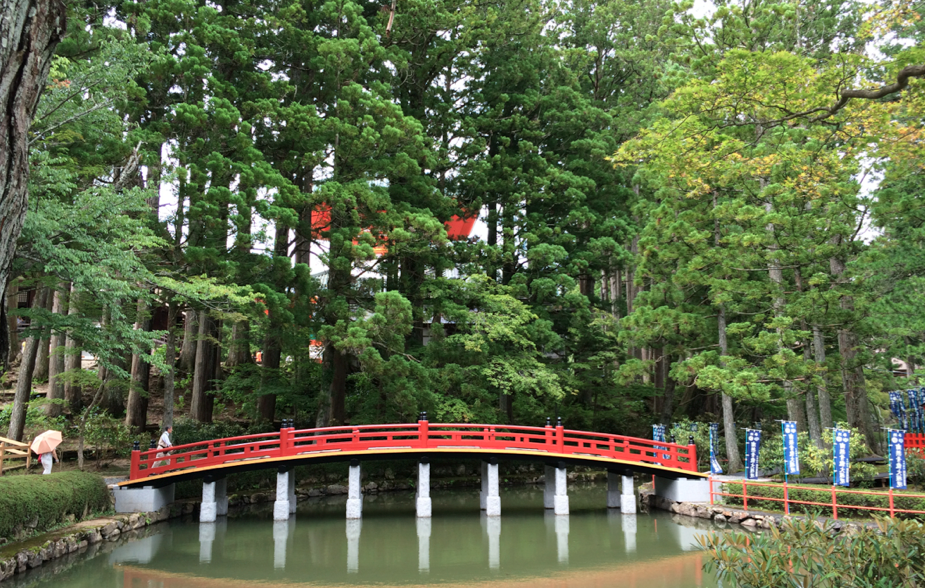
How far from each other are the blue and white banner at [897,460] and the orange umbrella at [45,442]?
646 inches

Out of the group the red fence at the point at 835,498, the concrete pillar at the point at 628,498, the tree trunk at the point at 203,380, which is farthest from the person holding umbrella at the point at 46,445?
the red fence at the point at 835,498

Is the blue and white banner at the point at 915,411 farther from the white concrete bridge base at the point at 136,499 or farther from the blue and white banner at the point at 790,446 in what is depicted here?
the white concrete bridge base at the point at 136,499

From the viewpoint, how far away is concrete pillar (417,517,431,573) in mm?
10469

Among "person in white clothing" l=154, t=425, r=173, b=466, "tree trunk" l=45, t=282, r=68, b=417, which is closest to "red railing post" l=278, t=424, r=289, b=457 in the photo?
"person in white clothing" l=154, t=425, r=173, b=466

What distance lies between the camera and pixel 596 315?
2134 centimetres

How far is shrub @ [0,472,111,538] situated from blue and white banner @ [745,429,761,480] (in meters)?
13.7

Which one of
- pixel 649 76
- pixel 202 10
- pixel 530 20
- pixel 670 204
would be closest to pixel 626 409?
pixel 670 204

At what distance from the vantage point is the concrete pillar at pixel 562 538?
1104cm

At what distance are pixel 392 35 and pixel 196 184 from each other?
25.5ft

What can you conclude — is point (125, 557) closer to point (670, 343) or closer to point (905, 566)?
point (905, 566)

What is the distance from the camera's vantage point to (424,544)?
475 inches

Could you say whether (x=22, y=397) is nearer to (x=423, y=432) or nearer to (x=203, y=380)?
(x=203, y=380)

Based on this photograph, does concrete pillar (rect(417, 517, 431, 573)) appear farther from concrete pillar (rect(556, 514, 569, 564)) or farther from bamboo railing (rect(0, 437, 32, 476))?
bamboo railing (rect(0, 437, 32, 476))

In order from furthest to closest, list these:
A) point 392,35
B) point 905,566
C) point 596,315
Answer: point 596,315 < point 392,35 < point 905,566
